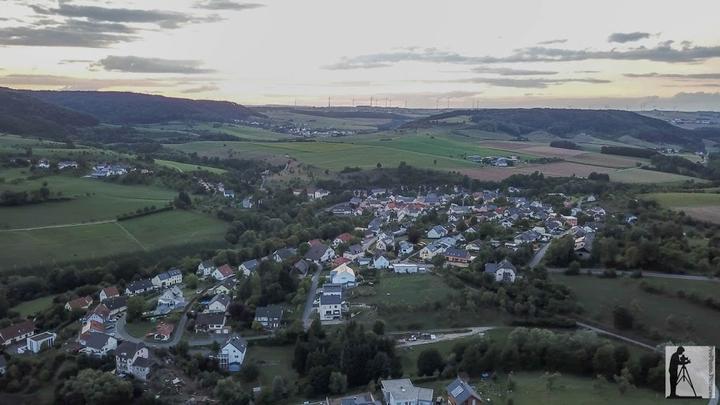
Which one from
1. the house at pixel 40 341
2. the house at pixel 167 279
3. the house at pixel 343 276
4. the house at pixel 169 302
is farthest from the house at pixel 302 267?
the house at pixel 40 341

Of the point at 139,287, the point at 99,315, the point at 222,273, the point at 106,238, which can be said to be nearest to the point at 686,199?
the point at 222,273

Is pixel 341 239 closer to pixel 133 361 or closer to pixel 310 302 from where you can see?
pixel 310 302

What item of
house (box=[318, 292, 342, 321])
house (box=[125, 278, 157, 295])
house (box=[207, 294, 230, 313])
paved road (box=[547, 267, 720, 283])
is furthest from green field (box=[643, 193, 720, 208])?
house (box=[125, 278, 157, 295])

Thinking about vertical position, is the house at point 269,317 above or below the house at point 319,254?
below

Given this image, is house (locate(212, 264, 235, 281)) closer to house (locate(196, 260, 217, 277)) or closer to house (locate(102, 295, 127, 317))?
house (locate(196, 260, 217, 277))

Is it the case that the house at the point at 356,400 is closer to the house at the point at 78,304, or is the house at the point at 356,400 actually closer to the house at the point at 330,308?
the house at the point at 330,308

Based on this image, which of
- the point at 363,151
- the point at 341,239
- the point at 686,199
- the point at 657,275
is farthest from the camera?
the point at 363,151
